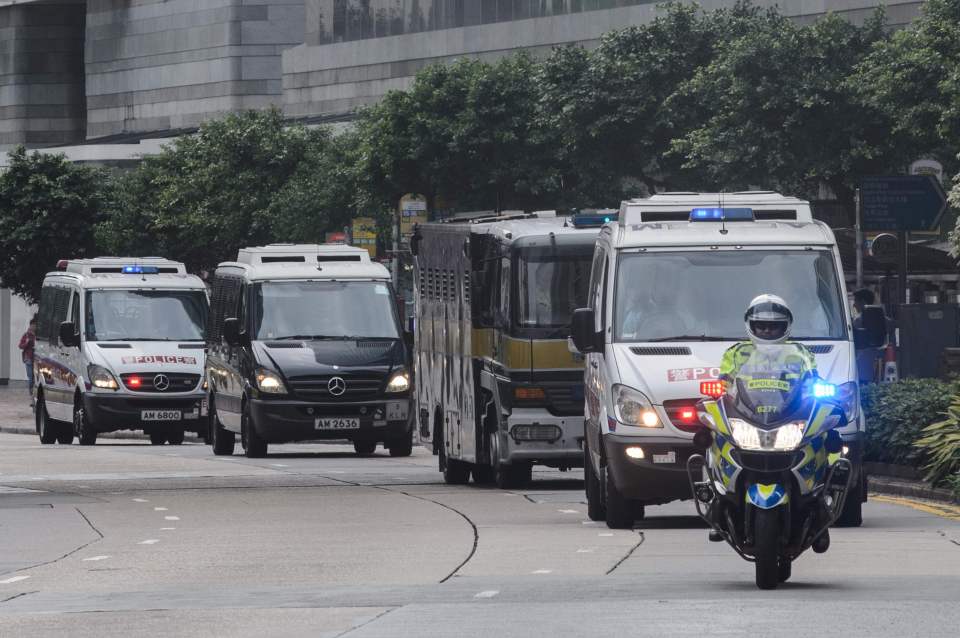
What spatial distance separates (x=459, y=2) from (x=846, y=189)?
4171 centimetres

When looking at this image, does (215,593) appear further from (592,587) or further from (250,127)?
(250,127)

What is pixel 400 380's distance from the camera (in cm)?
2912

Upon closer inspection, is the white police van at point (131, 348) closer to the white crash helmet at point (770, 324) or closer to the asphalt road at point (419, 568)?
the asphalt road at point (419, 568)

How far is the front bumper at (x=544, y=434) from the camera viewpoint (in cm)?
2139

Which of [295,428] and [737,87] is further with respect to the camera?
[737,87]

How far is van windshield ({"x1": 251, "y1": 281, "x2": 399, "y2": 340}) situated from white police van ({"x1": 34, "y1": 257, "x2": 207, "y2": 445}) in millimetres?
4858

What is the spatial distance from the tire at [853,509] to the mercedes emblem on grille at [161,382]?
730 inches

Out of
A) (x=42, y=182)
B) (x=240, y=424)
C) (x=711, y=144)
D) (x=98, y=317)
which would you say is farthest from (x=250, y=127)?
(x=240, y=424)

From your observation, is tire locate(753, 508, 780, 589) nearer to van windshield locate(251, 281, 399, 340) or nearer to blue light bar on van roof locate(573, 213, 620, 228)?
blue light bar on van roof locate(573, 213, 620, 228)

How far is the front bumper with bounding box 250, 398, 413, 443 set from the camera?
2875 centimetres

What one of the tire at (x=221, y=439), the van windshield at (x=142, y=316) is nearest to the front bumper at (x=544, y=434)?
the tire at (x=221, y=439)

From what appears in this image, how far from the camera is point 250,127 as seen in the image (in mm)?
60469

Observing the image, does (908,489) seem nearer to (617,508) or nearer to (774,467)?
(617,508)

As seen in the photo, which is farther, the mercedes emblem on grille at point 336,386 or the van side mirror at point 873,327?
the mercedes emblem on grille at point 336,386
